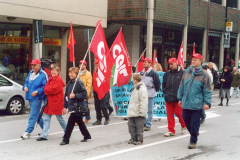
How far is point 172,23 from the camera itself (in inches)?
935

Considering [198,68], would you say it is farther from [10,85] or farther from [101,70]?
[10,85]

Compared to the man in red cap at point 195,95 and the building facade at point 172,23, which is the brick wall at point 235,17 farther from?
the man in red cap at point 195,95

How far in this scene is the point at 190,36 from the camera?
3011cm

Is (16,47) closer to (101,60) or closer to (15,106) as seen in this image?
(15,106)

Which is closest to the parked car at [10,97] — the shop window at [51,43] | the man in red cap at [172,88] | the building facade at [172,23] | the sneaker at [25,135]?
the sneaker at [25,135]

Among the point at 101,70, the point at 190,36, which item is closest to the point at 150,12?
the point at 190,36

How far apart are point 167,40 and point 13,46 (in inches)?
527

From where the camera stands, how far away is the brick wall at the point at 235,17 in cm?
3052

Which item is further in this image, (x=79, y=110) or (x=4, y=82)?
(x=4, y=82)

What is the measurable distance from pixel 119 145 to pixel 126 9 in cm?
1507

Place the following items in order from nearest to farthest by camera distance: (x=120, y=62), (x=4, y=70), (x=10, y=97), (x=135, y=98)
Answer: (x=135, y=98) < (x=120, y=62) < (x=10, y=97) < (x=4, y=70)

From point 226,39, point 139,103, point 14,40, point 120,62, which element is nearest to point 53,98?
point 139,103

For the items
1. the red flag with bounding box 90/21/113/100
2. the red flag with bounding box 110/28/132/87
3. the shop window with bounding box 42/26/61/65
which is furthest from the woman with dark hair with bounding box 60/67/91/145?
the shop window with bounding box 42/26/61/65

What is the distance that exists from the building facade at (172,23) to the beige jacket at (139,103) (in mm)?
14117
